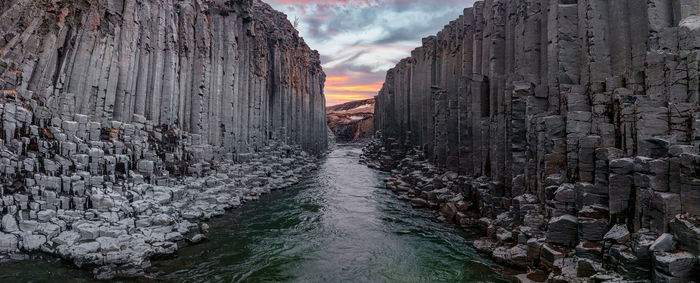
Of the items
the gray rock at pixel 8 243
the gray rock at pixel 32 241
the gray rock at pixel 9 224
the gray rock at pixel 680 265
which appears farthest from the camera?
the gray rock at pixel 9 224

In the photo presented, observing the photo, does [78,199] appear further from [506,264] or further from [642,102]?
[642,102]

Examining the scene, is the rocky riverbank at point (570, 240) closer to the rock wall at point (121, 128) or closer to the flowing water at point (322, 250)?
the flowing water at point (322, 250)

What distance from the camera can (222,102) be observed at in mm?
24281

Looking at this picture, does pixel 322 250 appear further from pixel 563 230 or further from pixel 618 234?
pixel 618 234

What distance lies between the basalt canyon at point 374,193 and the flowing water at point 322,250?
0.32 feet

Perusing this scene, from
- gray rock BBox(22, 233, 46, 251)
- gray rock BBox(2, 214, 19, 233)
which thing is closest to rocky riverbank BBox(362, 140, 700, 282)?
gray rock BBox(22, 233, 46, 251)

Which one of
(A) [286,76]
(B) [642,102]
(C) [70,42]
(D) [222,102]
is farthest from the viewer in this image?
(A) [286,76]

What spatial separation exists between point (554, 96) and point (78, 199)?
52.8 ft

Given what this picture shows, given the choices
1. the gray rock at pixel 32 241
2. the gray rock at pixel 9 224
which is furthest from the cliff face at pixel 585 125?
the gray rock at pixel 9 224

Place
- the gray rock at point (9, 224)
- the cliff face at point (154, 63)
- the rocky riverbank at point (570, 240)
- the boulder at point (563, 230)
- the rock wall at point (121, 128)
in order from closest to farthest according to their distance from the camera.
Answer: the rocky riverbank at point (570, 240) < the boulder at point (563, 230) < the gray rock at point (9, 224) < the rock wall at point (121, 128) < the cliff face at point (154, 63)

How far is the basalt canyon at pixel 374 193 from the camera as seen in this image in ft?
29.3

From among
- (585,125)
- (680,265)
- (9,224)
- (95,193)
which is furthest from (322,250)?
(680,265)

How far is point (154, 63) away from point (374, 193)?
14475 millimetres

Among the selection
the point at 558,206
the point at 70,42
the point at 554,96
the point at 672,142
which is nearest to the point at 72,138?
the point at 70,42
